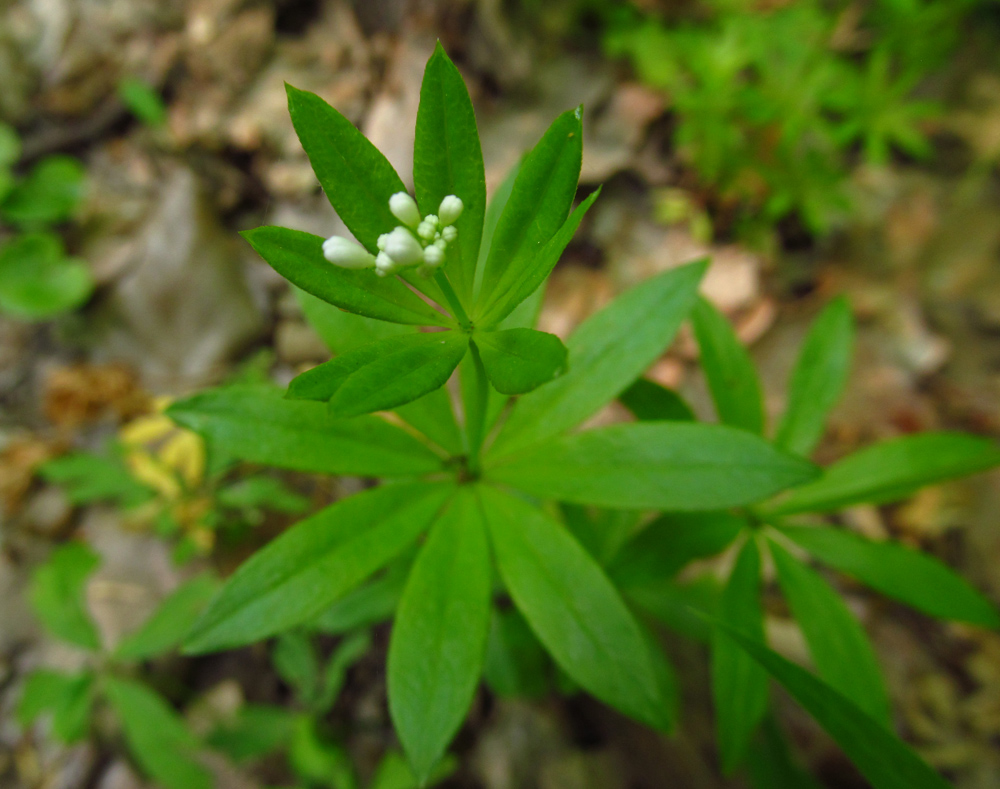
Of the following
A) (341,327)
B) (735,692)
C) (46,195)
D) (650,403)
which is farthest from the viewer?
(46,195)

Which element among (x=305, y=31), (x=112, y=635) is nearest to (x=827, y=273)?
(x=305, y=31)

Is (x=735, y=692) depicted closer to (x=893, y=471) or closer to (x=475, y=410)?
(x=893, y=471)

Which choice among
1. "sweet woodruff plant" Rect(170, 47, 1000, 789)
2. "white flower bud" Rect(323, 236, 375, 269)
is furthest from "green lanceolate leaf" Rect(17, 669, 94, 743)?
"white flower bud" Rect(323, 236, 375, 269)

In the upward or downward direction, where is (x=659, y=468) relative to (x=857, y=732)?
upward

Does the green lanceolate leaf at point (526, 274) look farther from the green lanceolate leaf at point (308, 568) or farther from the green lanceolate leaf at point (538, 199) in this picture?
the green lanceolate leaf at point (308, 568)

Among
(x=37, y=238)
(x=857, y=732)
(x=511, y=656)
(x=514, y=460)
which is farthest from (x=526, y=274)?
(x=37, y=238)

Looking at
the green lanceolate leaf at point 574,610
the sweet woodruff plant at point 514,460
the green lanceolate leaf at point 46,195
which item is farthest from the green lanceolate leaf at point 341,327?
the green lanceolate leaf at point 46,195

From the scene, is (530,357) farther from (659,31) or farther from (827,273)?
(659,31)
